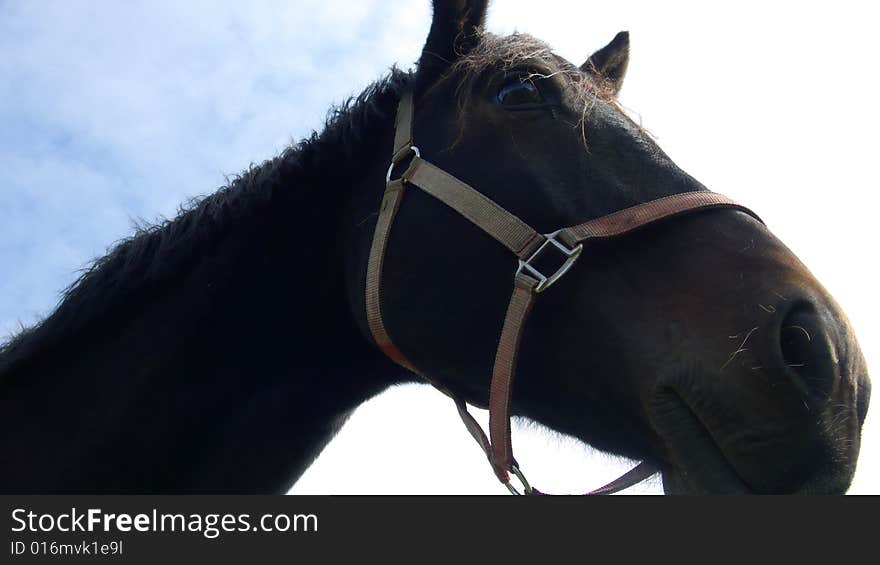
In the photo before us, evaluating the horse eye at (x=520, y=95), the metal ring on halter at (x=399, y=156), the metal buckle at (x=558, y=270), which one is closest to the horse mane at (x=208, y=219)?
the metal ring on halter at (x=399, y=156)

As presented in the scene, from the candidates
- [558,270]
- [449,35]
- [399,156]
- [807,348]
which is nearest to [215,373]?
[399,156]

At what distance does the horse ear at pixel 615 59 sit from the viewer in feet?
13.2

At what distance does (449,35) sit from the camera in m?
3.33

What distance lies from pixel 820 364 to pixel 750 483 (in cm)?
41

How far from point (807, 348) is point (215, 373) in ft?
7.52

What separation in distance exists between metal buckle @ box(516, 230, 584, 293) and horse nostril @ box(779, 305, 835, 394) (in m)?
0.73

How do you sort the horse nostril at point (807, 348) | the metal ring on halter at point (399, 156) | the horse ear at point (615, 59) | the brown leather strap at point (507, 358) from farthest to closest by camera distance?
the horse ear at point (615, 59) → the metal ring on halter at point (399, 156) → the brown leather strap at point (507, 358) → the horse nostril at point (807, 348)

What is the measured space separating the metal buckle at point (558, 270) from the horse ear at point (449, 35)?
1.18m

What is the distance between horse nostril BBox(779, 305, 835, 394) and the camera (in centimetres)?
210

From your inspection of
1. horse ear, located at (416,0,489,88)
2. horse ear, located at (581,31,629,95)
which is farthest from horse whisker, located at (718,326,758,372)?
horse ear, located at (581,31,629,95)

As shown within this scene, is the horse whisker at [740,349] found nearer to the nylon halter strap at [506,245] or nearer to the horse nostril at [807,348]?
the horse nostril at [807,348]

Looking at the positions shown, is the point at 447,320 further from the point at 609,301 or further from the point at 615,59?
the point at 615,59

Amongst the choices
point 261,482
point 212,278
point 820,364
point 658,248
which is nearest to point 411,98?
point 212,278

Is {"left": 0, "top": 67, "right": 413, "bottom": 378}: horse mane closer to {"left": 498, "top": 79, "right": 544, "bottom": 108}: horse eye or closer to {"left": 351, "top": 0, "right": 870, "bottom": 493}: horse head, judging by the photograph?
{"left": 351, "top": 0, "right": 870, "bottom": 493}: horse head
